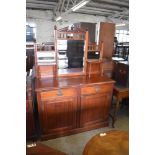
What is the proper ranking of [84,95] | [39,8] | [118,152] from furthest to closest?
[39,8]
[84,95]
[118,152]

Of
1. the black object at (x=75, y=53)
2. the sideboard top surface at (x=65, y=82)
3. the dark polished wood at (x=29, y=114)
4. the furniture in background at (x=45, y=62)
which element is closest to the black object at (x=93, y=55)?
the black object at (x=75, y=53)

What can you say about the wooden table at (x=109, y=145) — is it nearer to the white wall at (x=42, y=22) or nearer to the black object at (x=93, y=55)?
the black object at (x=93, y=55)

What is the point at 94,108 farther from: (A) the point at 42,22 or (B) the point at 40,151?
(A) the point at 42,22

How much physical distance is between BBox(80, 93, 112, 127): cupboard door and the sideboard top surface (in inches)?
8.2

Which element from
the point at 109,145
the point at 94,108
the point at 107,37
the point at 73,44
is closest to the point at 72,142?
the point at 94,108

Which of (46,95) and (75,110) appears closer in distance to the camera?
(46,95)

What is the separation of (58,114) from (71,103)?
228mm

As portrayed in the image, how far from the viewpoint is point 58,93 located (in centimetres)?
224

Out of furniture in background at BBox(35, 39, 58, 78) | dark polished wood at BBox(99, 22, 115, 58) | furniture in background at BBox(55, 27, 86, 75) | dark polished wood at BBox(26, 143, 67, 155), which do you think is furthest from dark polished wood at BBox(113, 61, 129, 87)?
dark polished wood at BBox(26, 143, 67, 155)

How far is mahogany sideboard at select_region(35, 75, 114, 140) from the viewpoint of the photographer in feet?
7.30
